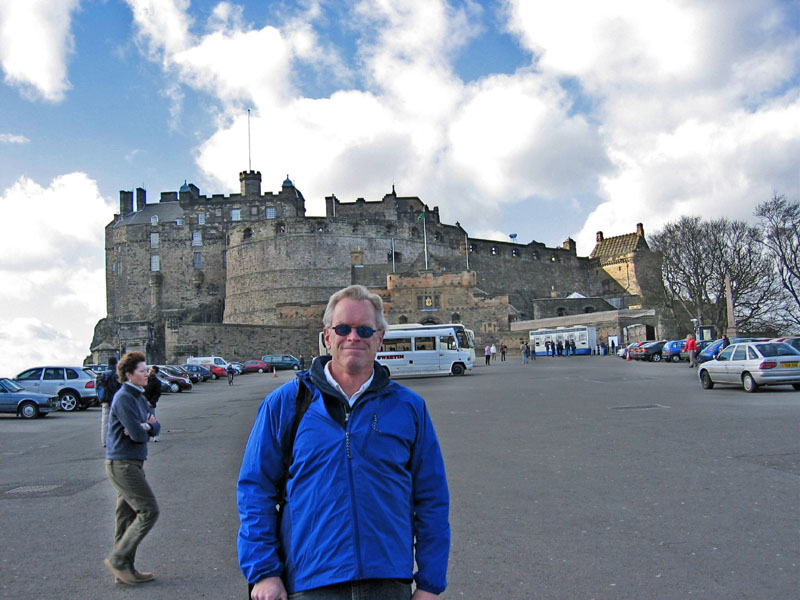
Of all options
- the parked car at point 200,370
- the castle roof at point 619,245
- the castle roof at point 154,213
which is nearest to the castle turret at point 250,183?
the castle roof at point 154,213

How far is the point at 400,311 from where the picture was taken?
51.6 metres

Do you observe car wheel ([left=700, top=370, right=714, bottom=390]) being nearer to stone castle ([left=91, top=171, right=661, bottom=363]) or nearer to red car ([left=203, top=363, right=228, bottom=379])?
red car ([left=203, top=363, right=228, bottom=379])

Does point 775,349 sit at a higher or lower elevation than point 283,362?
lower

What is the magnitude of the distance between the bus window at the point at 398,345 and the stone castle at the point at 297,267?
23.0 meters

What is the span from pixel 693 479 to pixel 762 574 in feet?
8.12

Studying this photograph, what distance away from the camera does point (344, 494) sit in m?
2.25

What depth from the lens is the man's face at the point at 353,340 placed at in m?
2.49

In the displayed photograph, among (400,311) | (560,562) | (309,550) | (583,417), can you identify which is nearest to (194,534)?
(560,562)

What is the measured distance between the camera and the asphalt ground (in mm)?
3977

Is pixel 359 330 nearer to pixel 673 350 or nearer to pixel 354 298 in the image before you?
pixel 354 298

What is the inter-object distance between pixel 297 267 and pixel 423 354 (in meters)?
34.3

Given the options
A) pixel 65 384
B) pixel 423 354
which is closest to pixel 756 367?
pixel 423 354

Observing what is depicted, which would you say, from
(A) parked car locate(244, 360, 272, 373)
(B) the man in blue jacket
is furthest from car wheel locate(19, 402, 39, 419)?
(A) parked car locate(244, 360, 272, 373)

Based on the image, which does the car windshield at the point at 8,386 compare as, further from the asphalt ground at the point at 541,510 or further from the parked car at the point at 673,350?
the parked car at the point at 673,350
